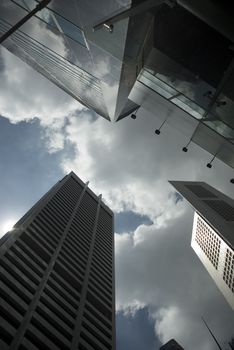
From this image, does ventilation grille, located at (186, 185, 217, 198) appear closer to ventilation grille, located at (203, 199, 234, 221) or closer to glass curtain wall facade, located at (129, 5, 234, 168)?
ventilation grille, located at (203, 199, 234, 221)

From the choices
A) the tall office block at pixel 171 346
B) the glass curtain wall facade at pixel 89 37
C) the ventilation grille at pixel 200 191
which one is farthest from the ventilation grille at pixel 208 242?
the glass curtain wall facade at pixel 89 37

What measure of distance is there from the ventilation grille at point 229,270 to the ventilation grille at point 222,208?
14.7 meters

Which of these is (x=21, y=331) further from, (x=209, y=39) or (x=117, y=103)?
(x=209, y=39)

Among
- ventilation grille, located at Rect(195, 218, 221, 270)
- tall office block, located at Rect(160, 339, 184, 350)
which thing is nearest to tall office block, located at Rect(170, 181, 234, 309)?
ventilation grille, located at Rect(195, 218, 221, 270)

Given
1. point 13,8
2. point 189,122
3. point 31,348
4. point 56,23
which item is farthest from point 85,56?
point 31,348

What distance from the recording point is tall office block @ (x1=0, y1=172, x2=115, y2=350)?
39.2m

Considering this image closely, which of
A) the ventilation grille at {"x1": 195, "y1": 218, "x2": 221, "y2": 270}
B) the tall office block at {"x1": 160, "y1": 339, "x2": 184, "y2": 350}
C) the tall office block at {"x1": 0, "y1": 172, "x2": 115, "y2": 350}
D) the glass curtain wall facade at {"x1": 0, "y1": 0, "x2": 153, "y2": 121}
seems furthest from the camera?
the tall office block at {"x1": 160, "y1": 339, "x2": 184, "y2": 350}

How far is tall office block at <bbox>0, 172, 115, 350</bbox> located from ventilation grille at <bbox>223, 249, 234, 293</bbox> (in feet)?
126

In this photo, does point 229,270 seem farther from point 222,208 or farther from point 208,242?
point 222,208

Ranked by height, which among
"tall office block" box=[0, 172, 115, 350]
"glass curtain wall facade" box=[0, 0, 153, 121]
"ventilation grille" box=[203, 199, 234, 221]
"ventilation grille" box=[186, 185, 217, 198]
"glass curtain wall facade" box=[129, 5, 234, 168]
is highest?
"ventilation grille" box=[186, 185, 217, 198]

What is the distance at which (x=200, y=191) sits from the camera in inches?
5458

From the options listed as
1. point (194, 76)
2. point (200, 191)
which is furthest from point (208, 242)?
point (194, 76)

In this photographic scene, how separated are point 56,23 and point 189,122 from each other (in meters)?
6.56

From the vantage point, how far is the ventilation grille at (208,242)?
112500 mm
